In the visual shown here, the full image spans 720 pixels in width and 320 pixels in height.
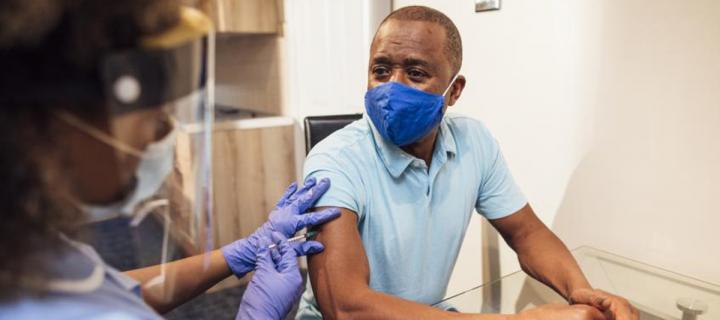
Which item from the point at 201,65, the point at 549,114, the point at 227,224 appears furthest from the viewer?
the point at 227,224

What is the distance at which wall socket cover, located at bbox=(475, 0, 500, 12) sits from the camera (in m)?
1.68

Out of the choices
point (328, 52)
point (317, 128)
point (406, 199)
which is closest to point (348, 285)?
point (406, 199)

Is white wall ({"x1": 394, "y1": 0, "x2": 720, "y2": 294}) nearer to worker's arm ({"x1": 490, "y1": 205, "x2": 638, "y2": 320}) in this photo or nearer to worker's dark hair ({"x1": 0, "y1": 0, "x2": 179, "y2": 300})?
worker's arm ({"x1": 490, "y1": 205, "x2": 638, "y2": 320})

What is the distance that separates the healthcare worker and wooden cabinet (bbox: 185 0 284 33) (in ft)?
7.09

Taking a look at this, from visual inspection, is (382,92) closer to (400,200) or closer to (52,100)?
(400,200)

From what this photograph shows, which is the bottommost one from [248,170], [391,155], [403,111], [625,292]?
[625,292]

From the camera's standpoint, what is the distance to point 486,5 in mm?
1718

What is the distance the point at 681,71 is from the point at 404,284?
37.3 inches

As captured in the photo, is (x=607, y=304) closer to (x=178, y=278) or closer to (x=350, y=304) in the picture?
(x=350, y=304)

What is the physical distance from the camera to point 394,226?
4.00ft

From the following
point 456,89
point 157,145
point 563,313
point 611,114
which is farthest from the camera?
point 611,114

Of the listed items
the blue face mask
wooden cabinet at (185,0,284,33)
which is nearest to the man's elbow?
the blue face mask

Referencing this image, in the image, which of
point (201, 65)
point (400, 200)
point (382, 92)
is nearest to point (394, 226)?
point (400, 200)

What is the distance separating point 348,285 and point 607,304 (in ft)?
1.87
